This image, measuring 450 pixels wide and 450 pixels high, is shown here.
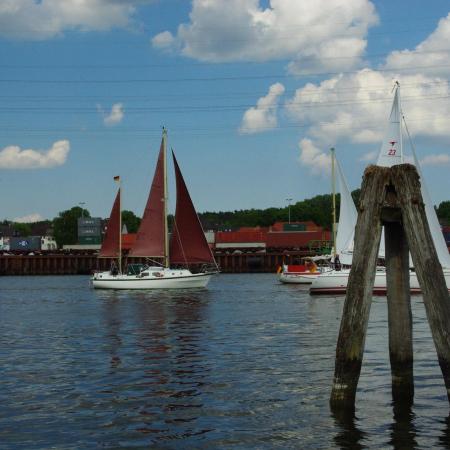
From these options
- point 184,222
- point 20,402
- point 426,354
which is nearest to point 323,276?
point 184,222

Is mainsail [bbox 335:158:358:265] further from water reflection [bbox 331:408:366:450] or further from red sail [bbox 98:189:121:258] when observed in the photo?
water reflection [bbox 331:408:366:450]

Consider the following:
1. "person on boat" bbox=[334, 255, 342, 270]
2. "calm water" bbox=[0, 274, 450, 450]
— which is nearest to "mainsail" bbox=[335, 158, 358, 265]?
"person on boat" bbox=[334, 255, 342, 270]

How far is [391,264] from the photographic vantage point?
15.0 metres

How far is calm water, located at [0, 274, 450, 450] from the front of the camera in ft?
45.2

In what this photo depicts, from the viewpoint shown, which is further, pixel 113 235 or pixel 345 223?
pixel 113 235

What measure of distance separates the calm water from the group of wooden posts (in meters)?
1.17

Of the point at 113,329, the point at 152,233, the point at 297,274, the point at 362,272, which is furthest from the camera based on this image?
the point at 297,274

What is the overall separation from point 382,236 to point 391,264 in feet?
92.8

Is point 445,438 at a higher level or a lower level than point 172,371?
lower

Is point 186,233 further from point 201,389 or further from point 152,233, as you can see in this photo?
point 201,389

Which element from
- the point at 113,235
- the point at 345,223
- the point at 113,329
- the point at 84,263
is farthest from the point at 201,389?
the point at 84,263

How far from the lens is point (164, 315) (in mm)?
39938

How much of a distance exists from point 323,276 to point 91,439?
42.8 metres

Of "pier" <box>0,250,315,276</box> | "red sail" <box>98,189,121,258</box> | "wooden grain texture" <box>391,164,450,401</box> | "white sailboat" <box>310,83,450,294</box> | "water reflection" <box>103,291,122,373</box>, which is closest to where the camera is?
"wooden grain texture" <box>391,164,450,401</box>
